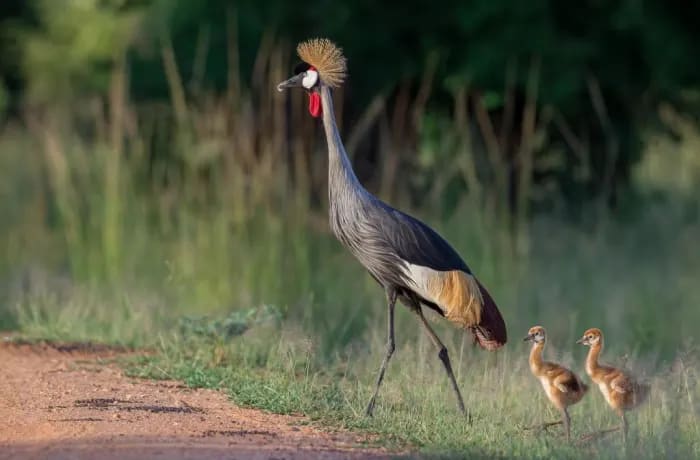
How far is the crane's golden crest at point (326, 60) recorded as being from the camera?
25.2 ft

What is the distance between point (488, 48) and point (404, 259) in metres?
6.76

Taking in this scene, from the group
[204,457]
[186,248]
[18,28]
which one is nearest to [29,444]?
[204,457]

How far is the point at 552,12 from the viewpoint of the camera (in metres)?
14.0

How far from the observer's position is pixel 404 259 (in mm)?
7305

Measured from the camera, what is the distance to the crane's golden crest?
7668 mm

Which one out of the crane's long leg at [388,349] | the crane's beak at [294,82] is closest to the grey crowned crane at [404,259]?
the crane's long leg at [388,349]

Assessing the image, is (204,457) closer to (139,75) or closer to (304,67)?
(304,67)

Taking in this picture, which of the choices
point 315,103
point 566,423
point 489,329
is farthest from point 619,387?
point 315,103

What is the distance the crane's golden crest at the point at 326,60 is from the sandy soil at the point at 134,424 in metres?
1.90

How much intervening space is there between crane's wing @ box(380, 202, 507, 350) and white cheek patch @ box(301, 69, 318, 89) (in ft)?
3.05

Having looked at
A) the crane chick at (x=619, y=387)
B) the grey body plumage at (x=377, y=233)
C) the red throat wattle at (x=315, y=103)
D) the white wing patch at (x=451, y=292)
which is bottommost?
the crane chick at (x=619, y=387)

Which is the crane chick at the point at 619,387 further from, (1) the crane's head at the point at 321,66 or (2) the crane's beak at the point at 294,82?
(2) the crane's beak at the point at 294,82

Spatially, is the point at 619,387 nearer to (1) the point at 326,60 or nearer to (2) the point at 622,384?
(2) the point at 622,384

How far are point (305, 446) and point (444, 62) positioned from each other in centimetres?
851
